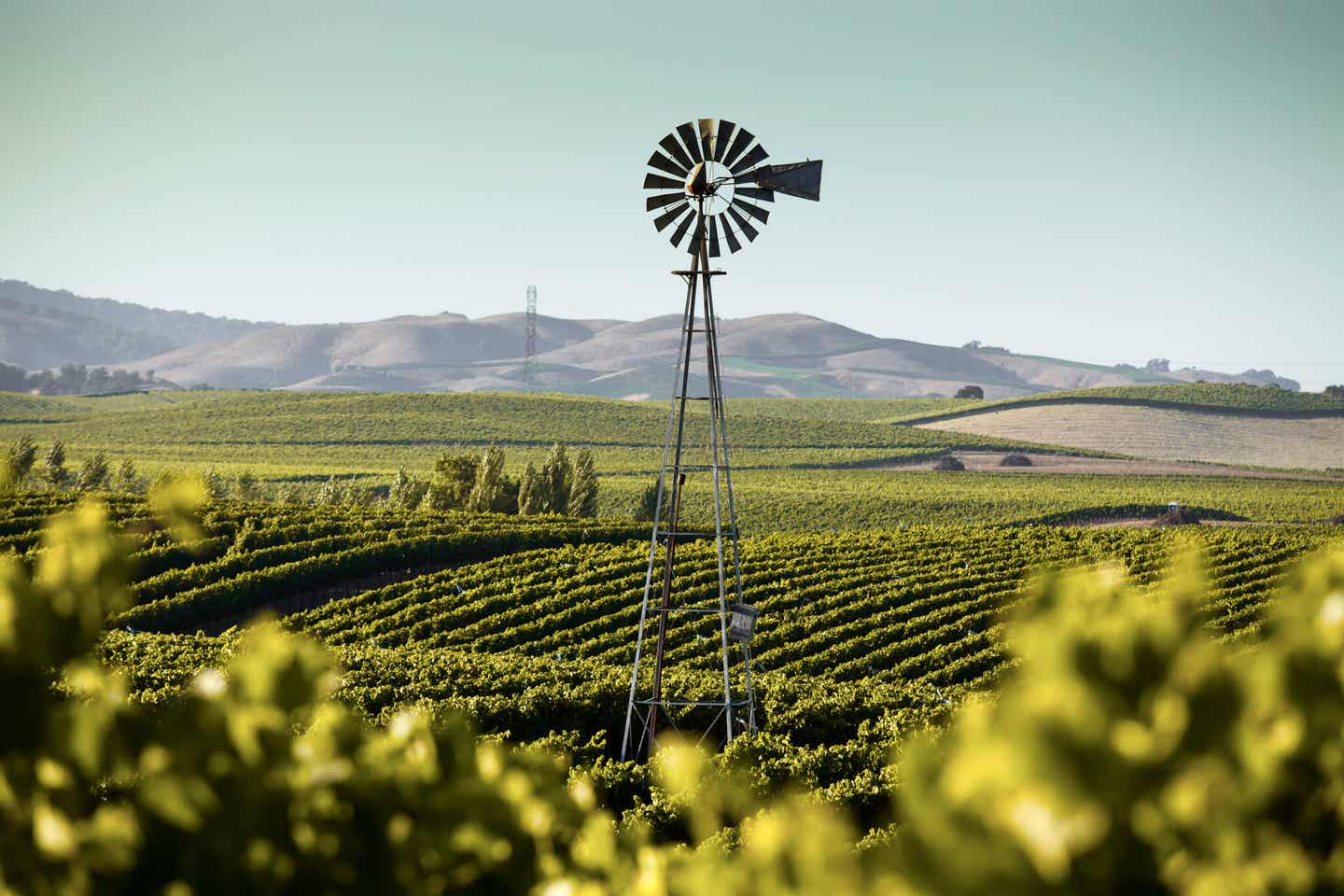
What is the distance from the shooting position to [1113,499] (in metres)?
65.9

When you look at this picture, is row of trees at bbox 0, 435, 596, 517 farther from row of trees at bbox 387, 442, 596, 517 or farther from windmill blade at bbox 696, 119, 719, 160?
windmill blade at bbox 696, 119, 719, 160

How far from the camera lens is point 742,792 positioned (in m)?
3.22

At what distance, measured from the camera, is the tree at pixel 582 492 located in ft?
165

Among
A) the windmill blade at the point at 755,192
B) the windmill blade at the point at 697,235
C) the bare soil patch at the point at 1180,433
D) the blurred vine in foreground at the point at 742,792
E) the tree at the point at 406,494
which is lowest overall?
the tree at the point at 406,494

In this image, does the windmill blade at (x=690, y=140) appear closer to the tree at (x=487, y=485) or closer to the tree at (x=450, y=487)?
the tree at (x=487, y=485)

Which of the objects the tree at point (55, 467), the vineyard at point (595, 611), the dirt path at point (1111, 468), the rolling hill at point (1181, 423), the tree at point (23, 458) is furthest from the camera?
the rolling hill at point (1181, 423)

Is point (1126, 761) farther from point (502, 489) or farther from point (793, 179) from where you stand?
point (502, 489)

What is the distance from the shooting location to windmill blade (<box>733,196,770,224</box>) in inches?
643

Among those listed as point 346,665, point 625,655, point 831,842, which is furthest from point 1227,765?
point 625,655

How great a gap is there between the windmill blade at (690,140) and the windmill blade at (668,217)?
740mm

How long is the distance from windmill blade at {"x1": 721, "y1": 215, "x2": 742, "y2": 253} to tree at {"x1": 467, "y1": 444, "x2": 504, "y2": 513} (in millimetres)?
33066

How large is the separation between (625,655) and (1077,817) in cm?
2318

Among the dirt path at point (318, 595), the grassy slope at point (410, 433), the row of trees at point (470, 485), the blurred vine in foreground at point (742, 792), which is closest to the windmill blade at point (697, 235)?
the blurred vine in foreground at point (742, 792)

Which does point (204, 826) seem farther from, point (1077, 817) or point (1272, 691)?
point (1272, 691)
